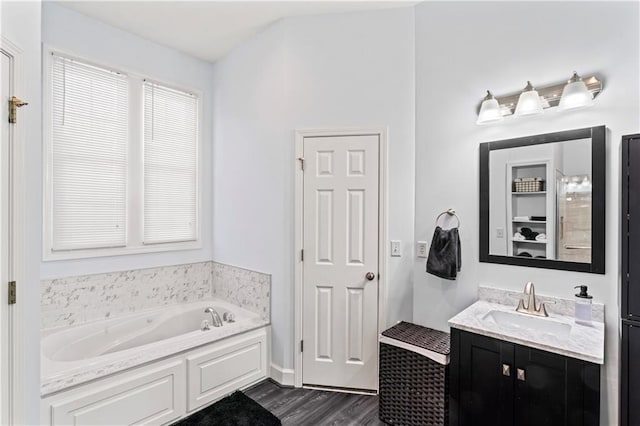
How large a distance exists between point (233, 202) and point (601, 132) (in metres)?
2.80

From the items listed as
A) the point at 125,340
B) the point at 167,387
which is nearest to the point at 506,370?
the point at 167,387

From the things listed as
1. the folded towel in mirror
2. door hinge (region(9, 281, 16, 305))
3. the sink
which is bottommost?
the sink

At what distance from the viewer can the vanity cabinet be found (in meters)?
1.40

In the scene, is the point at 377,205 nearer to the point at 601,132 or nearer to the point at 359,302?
the point at 359,302

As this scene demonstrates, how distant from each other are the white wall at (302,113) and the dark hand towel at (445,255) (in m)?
0.25

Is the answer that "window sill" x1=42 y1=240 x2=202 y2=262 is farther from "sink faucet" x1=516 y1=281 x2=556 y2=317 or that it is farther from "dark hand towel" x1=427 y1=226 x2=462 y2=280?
"sink faucet" x1=516 y1=281 x2=556 y2=317

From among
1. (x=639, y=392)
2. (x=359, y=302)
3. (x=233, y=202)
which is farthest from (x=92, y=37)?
(x=639, y=392)

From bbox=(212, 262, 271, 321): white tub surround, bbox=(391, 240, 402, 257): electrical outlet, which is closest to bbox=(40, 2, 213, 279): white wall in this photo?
bbox=(212, 262, 271, 321): white tub surround

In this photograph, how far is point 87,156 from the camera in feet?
9.06

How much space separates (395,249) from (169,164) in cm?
232

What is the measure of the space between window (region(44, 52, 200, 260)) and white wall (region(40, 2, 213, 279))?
0.08m

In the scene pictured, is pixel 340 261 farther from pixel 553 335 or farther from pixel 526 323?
pixel 553 335

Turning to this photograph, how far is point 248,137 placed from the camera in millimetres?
3078

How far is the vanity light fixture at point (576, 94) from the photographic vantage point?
1716 mm
